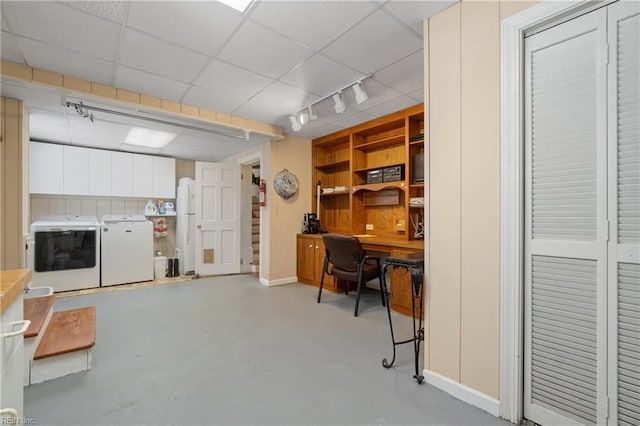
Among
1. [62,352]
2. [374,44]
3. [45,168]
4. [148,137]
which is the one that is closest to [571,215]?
[374,44]

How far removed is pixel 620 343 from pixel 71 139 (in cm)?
640

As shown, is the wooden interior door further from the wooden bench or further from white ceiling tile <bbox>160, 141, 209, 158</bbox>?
the wooden bench

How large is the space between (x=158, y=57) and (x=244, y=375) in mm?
2581

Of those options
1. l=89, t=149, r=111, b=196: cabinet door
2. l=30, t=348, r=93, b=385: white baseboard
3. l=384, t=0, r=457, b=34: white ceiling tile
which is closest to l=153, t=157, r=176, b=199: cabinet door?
l=89, t=149, r=111, b=196: cabinet door

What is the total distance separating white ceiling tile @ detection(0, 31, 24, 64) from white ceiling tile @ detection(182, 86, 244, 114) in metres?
1.26

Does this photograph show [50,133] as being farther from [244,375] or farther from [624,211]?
[624,211]

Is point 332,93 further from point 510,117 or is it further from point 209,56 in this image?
point 510,117

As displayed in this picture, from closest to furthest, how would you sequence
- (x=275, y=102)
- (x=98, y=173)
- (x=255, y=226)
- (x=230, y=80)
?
(x=230, y=80) → (x=275, y=102) → (x=98, y=173) → (x=255, y=226)

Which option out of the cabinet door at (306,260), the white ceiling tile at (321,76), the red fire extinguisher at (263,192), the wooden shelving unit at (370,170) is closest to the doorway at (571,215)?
the white ceiling tile at (321,76)

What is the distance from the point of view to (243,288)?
4223 millimetres

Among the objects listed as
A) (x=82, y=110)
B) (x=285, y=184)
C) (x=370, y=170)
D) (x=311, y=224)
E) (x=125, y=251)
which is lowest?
(x=125, y=251)

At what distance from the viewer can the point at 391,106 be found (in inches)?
132

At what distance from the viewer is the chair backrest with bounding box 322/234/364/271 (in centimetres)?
309

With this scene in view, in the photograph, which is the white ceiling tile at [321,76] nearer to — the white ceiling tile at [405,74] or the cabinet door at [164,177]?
the white ceiling tile at [405,74]
